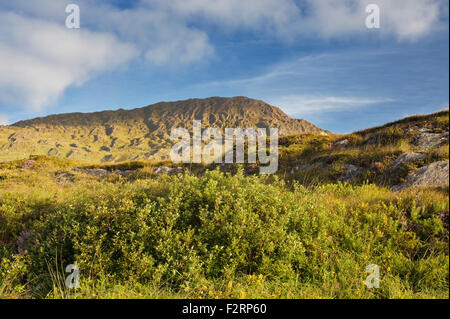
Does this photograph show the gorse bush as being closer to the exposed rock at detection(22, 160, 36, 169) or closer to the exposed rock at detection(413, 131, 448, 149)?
the exposed rock at detection(413, 131, 448, 149)

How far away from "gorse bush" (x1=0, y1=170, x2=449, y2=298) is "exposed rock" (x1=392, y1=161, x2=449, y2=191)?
0.81m

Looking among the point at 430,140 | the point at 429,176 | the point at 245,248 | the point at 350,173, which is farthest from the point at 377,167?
the point at 245,248

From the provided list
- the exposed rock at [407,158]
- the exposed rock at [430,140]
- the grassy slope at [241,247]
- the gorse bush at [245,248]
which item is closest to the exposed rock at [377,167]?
the exposed rock at [407,158]

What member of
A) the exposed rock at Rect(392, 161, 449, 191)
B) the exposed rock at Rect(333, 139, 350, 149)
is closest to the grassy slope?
the exposed rock at Rect(392, 161, 449, 191)

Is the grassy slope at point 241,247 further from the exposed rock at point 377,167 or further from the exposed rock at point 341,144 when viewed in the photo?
the exposed rock at point 341,144

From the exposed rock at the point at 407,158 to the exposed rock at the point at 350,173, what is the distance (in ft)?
4.27

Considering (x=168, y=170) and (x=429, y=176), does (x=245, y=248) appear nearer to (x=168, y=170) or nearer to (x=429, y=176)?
(x=429, y=176)

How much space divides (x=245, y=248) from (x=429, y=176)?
5.73m

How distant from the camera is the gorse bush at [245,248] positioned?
163 inches

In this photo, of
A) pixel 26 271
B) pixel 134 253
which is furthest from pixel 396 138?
pixel 26 271

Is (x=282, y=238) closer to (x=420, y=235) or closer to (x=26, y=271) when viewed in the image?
(x=420, y=235)

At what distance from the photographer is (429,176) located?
6742mm

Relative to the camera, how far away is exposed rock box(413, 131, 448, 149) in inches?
373
